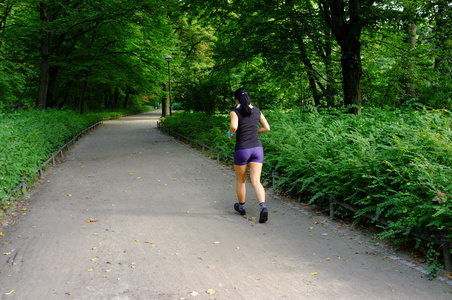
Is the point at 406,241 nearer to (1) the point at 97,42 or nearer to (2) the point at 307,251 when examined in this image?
(2) the point at 307,251

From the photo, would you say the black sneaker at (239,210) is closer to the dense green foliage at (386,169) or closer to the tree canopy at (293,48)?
the dense green foliage at (386,169)

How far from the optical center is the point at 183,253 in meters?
4.47

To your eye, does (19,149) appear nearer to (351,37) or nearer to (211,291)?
(211,291)

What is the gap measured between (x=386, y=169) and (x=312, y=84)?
13.1 m

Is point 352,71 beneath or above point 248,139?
above

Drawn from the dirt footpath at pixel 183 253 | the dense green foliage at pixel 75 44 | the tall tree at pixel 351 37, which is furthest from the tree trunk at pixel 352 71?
the dense green foliage at pixel 75 44

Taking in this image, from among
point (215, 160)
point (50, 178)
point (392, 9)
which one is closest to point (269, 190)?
point (215, 160)

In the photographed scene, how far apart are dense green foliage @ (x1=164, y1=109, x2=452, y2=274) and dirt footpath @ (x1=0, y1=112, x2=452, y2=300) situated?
49 cm

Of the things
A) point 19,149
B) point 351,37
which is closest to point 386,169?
point 19,149

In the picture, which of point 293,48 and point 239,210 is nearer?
point 239,210

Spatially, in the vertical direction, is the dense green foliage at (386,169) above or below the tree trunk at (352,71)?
below

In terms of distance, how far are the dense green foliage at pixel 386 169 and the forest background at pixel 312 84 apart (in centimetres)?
2

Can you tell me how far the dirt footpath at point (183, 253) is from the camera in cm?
352

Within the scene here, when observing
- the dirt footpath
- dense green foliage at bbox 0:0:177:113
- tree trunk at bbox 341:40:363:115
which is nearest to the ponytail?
the dirt footpath
